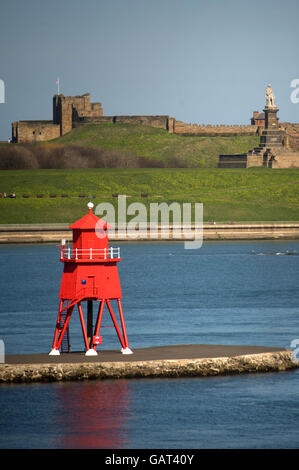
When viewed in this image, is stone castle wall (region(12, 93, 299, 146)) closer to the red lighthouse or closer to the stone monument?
the stone monument

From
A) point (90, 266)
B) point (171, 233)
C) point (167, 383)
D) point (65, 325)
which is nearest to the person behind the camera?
point (167, 383)

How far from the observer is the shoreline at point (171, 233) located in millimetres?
116000

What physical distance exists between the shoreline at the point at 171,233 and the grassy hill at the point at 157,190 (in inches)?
287

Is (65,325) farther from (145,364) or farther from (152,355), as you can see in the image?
(145,364)

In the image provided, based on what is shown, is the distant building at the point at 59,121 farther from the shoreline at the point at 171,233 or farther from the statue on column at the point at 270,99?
the shoreline at the point at 171,233

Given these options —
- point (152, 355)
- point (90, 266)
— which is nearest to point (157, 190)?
point (152, 355)

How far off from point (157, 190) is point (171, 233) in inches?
1003

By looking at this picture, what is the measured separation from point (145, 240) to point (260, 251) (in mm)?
17970

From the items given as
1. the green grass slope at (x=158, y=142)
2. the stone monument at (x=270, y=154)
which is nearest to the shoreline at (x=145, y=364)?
the stone monument at (x=270, y=154)

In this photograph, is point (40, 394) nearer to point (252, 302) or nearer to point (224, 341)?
point (224, 341)

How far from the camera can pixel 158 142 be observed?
18462 cm

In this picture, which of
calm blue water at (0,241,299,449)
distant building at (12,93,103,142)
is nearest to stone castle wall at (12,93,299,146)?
distant building at (12,93,103,142)

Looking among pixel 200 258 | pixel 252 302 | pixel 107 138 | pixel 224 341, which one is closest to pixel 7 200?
pixel 200 258
